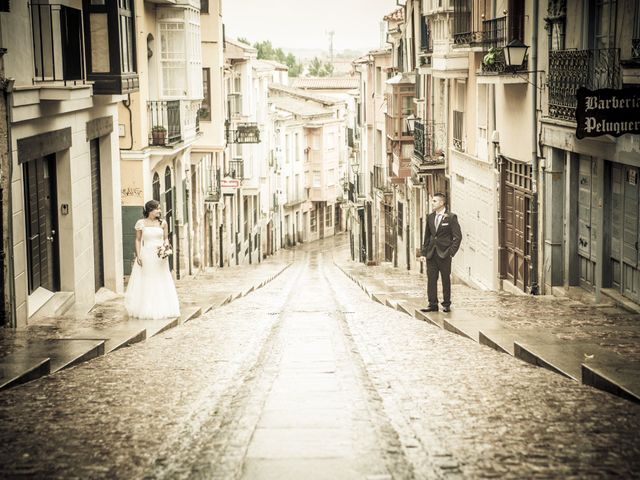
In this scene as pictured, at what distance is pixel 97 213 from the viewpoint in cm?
1959

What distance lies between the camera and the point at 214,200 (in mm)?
35438

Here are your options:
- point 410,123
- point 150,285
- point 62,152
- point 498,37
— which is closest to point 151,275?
point 150,285

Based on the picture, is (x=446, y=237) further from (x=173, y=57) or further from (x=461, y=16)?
(x=173, y=57)

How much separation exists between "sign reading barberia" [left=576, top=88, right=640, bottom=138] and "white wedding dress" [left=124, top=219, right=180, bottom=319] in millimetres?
6375

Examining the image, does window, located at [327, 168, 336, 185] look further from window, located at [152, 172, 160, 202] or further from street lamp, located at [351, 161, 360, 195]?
window, located at [152, 172, 160, 202]

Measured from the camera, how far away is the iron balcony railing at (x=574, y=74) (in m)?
14.5

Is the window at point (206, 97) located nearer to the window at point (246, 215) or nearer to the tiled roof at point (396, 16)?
the tiled roof at point (396, 16)

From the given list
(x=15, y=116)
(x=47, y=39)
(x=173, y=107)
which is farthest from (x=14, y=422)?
(x=173, y=107)

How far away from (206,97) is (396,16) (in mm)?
12706

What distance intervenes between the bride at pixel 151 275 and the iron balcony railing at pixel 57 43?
7.66 feet

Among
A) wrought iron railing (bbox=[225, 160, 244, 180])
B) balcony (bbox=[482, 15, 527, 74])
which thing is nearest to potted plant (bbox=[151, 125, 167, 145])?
balcony (bbox=[482, 15, 527, 74])

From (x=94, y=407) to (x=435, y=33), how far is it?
20.6m

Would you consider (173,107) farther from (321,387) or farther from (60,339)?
(321,387)

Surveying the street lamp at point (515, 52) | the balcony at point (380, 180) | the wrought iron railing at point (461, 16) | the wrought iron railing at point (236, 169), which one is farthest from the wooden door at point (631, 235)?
the wrought iron railing at point (236, 169)
